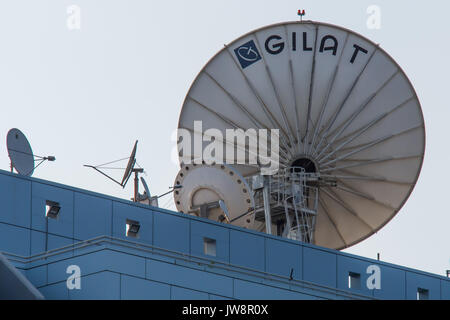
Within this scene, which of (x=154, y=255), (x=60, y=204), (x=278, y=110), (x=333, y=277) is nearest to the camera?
(x=154, y=255)

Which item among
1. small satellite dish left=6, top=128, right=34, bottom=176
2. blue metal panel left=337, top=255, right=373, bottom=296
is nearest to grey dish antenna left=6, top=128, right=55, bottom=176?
small satellite dish left=6, top=128, right=34, bottom=176

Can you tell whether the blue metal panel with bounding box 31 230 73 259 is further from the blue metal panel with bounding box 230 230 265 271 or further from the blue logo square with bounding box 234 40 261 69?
the blue logo square with bounding box 234 40 261 69

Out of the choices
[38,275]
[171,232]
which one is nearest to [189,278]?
[38,275]

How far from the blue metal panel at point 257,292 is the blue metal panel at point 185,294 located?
5.25 feet

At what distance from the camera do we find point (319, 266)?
62.8 m

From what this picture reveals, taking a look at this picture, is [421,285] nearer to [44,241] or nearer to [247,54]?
[247,54]

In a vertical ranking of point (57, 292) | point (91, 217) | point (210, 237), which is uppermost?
point (91, 217)

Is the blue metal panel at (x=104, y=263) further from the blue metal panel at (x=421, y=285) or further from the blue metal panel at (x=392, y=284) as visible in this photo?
the blue metal panel at (x=421, y=285)

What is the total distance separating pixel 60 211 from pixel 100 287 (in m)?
11.4
